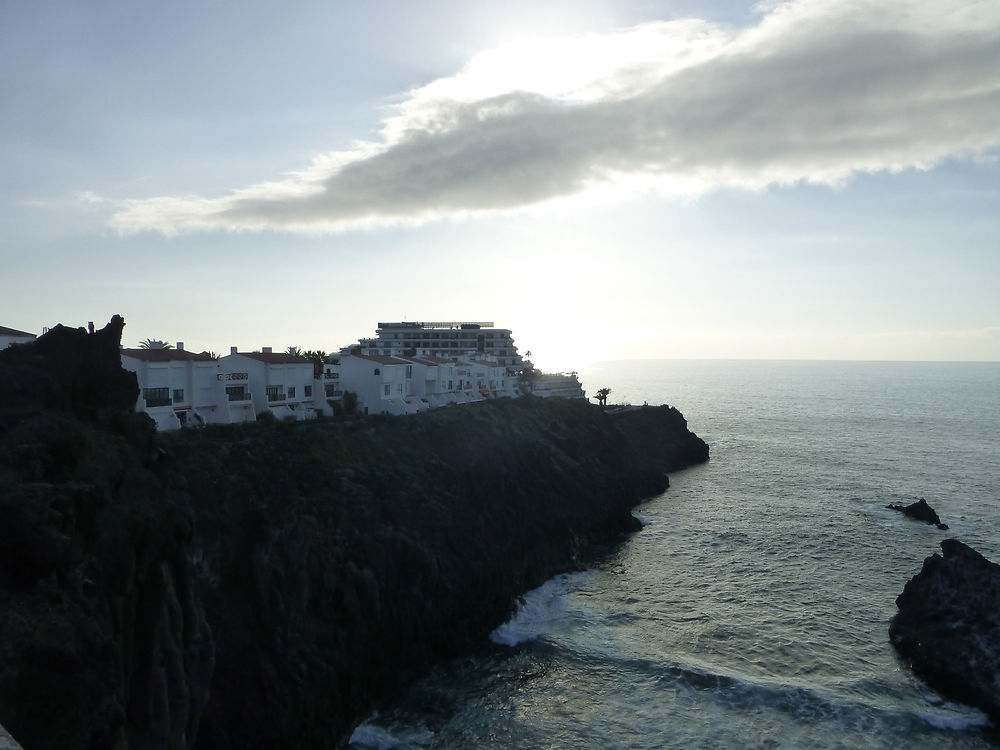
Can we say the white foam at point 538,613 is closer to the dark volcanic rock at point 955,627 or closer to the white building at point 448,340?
the dark volcanic rock at point 955,627

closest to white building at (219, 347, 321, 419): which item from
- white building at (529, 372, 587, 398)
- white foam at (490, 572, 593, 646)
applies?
white foam at (490, 572, 593, 646)

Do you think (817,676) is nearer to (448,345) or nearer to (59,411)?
(59,411)

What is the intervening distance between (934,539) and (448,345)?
99.6m

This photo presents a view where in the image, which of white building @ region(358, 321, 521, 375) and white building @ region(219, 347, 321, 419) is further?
white building @ region(358, 321, 521, 375)

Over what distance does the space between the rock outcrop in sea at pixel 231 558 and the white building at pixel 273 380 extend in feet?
37.3

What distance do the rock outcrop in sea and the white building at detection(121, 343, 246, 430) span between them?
8.79 meters

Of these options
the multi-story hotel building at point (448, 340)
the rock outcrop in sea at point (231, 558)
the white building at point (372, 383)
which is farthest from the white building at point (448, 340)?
the rock outcrop in sea at point (231, 558)

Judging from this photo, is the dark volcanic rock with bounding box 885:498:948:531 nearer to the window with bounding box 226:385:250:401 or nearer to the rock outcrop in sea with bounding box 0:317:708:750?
the rock outcrop in sea with bounding box 0:317:708:750

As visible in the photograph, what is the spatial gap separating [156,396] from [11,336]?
952cm

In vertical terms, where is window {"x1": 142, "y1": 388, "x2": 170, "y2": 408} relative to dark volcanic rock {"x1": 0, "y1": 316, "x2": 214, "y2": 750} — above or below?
above

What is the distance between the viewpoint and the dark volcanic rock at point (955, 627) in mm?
32188

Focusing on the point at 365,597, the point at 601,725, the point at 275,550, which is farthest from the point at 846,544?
the point at 275,550

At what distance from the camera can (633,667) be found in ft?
115

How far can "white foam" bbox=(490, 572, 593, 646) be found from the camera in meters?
39.4
